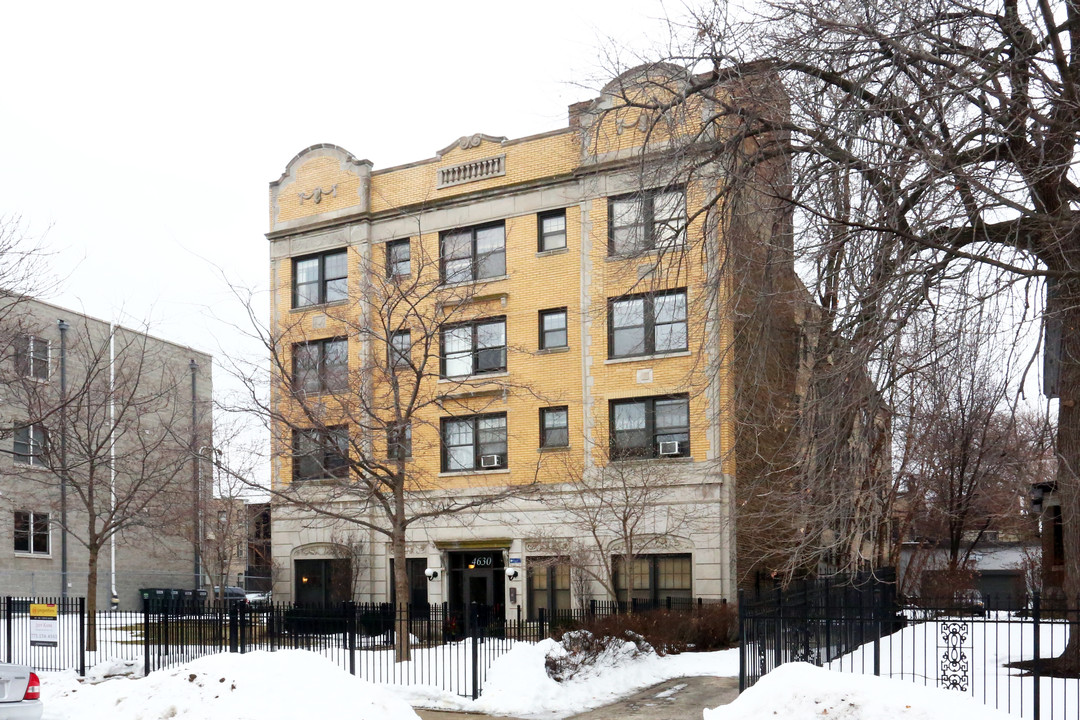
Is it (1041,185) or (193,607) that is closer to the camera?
(1041,185)

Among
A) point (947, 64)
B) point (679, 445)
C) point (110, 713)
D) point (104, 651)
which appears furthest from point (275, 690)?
point (679, 445)

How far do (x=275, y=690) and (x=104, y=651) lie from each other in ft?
43.3

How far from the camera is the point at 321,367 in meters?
27.3

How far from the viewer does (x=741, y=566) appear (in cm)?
2812

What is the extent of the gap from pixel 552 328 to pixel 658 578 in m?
7.76

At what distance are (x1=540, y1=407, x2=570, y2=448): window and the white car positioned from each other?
1899 cm

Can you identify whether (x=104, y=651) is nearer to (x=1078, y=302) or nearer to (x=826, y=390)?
(x=826, y=390)

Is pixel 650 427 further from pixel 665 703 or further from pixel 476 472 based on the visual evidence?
pixel 665 703

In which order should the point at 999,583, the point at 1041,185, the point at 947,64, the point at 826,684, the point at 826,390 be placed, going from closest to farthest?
1. the point at 826,684
2. the point at 947,64
3. the point at 1041,185
4. the point at 826,390
5. the point at 999,583

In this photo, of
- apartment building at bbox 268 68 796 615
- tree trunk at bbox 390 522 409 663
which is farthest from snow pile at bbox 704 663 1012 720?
apartment building at bbox 268 68 796 615

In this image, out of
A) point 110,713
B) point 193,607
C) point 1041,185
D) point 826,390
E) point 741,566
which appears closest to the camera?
point 110,713

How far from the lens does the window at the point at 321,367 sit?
23.7 m

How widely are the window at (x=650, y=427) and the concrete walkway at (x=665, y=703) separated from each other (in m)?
10.9

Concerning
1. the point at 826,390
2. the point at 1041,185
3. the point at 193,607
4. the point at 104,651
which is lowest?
the point at 104,651
